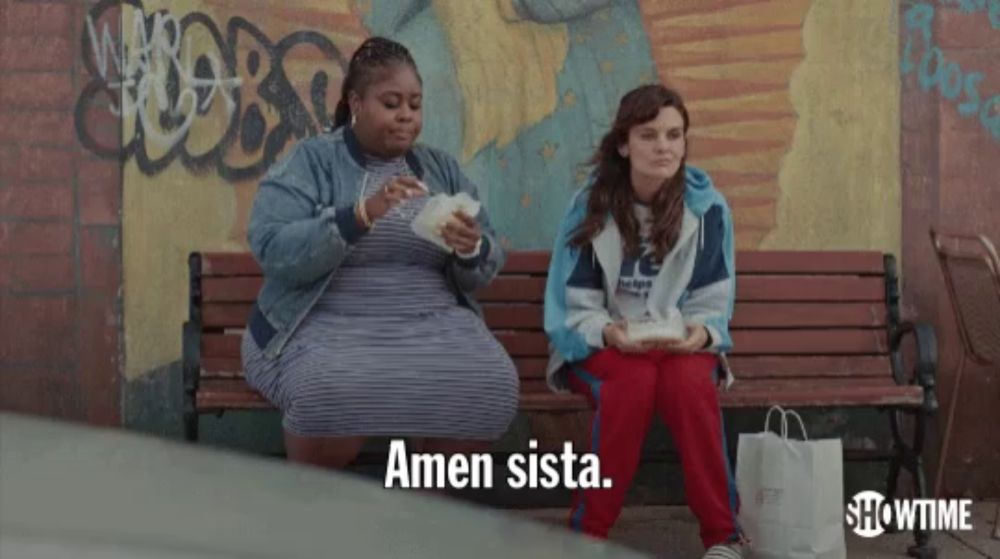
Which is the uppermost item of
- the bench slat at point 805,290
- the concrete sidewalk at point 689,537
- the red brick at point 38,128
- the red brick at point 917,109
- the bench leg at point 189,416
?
the red brick at point 917,109

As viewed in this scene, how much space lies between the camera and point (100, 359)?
6.65 meters

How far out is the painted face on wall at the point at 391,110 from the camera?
543cm

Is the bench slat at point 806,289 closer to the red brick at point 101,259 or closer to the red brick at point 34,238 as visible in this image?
the red brick at point 101,259

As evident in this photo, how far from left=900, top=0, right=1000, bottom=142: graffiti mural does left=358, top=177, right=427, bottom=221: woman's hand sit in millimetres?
2406

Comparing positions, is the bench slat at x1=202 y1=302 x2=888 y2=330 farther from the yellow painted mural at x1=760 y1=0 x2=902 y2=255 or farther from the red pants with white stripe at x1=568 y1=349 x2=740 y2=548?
the red pants with white stripe at x1=568 y1=349 x2=740 y2=548

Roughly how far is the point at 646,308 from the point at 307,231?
3.45ft

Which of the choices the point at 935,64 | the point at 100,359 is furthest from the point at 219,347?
the point at 935,64

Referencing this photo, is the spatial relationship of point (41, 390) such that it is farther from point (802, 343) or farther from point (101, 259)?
point (802, 343)

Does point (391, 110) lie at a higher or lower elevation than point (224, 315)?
higher

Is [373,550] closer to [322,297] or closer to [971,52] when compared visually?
[322,297]

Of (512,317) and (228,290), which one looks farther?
(512,317)

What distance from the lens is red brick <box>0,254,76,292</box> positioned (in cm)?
659

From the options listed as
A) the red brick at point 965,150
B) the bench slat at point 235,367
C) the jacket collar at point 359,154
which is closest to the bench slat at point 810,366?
the bench slat at point 235,367

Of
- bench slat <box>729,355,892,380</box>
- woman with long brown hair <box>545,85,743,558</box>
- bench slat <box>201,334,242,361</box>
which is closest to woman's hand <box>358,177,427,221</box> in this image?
woman with long brown hair <box>545,85,743,558</box>
